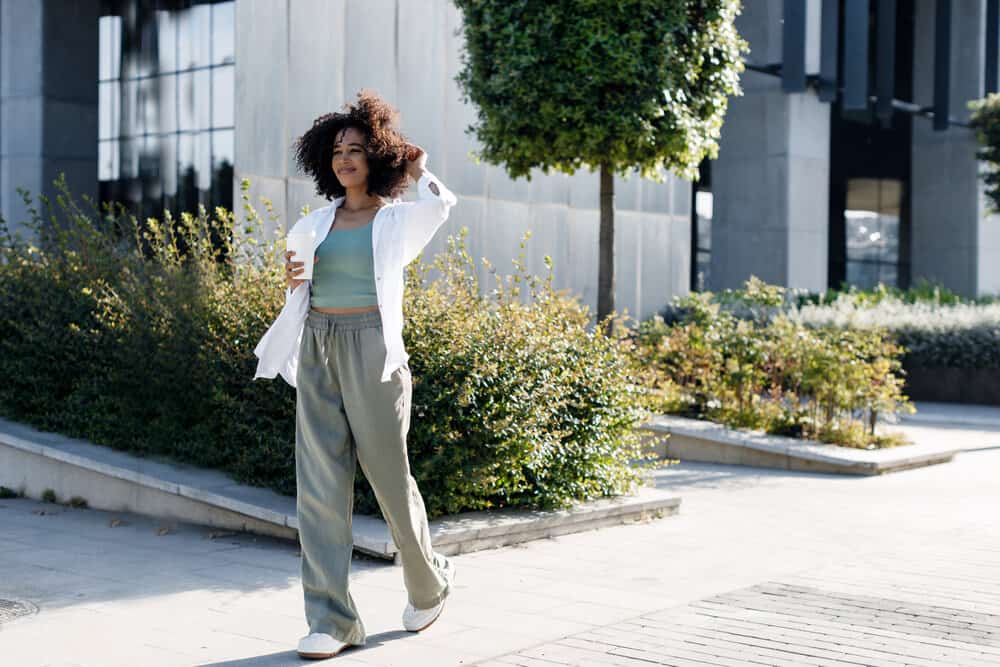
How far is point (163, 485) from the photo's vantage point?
719 centimetres

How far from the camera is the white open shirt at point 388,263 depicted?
4.53 m

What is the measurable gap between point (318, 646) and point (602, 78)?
284 inches

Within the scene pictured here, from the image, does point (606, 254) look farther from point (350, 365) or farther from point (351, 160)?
point (350, 365)

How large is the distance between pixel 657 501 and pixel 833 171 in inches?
1116

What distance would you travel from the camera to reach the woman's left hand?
475 centimetres

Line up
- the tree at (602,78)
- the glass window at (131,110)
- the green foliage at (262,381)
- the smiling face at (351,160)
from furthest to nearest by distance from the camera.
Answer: the glass window at (131,110), the tree at (602,78), the green foliage at (262,381), the smiling face at (351,160)

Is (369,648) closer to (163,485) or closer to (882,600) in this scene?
(882,600)

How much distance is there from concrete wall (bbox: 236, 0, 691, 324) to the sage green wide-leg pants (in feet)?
30.2

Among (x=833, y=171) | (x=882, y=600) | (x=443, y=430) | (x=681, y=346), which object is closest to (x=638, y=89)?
(x=681, y=346)

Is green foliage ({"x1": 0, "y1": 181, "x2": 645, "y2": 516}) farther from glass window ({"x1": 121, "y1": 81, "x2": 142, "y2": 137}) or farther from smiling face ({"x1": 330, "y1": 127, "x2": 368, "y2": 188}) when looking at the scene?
glass window ({"x1": 121, "y1": 81, "x2": 142, "y2": 137})

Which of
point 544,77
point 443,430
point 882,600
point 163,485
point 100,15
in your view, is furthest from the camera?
point 100,15

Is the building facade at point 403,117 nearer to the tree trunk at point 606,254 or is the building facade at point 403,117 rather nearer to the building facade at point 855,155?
the building facade at point 855,155

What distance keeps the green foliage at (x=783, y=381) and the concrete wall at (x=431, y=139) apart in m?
4.32

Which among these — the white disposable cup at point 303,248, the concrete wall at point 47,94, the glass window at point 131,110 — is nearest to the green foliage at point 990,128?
the glass window at point 131,110
